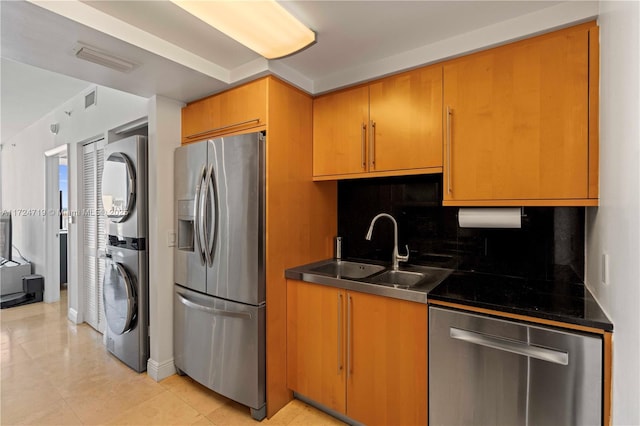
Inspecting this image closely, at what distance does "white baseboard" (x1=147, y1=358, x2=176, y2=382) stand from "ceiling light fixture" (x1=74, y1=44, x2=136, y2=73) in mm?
2155

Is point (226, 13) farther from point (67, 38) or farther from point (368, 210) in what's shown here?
point (368, 210)

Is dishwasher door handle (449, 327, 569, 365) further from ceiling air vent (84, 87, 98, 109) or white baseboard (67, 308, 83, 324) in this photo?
white baseboard (67, 308, 83, 324)

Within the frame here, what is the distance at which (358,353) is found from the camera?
184 cm

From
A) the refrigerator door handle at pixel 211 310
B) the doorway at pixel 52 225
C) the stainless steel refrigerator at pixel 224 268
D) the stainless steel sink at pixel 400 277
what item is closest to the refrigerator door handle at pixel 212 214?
the stainless steel refrigerator at pixel 224 268

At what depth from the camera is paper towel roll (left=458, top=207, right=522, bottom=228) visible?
169 centimetres

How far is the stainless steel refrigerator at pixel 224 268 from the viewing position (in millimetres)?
1986

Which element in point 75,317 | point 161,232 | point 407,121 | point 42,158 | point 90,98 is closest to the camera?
point 407,121

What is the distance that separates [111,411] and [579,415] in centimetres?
264

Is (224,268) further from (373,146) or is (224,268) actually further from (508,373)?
(508,373)

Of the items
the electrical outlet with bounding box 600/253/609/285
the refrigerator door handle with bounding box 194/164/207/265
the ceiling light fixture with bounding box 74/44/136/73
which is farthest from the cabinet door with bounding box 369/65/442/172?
the ceiling light fixture with bounding box 74/44/136/73

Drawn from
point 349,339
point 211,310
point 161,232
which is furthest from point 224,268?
point 349,339

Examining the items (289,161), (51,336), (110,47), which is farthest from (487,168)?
Result: (51,336)

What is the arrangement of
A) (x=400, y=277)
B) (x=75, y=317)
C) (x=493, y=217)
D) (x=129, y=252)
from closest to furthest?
(x=493, y=217) → (x=400, y=277) → (x=129, y=252) → (x=75, y=317)

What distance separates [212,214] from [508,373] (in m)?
1.91
